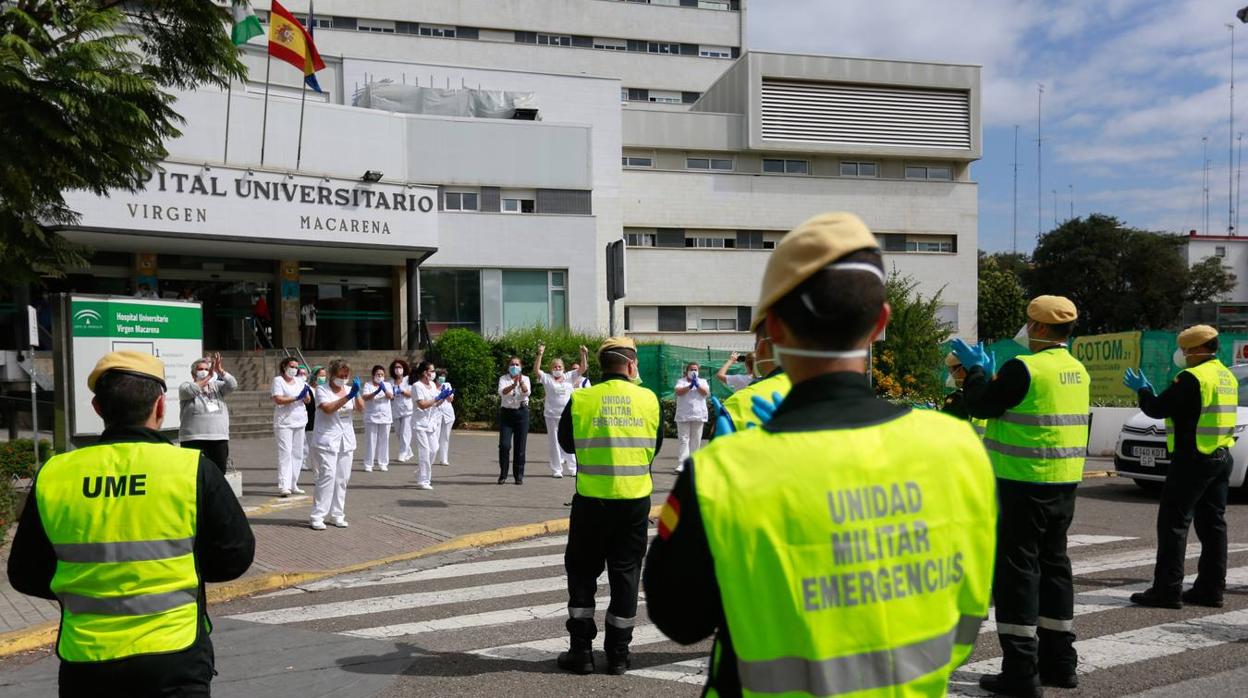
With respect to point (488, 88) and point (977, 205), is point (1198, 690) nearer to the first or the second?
point (488, 88)

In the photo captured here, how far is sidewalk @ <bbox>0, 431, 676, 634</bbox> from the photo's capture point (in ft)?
31.9

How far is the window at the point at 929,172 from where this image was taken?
41.8 m

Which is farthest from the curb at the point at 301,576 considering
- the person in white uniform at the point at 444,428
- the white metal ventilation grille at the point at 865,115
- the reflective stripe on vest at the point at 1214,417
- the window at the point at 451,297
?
the white metal ventilation grille at the point at 865,115

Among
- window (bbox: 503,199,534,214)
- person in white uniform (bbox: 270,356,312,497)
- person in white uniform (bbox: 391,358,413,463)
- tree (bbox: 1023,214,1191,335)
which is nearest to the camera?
person in white uniform (bbox: 270,356,312,497)

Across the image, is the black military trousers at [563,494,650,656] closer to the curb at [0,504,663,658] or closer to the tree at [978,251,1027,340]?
the curb at [0,504,663,658]

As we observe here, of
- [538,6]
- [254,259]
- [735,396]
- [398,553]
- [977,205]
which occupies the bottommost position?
[398,553]

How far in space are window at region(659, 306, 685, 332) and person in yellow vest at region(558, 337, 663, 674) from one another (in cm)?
3197

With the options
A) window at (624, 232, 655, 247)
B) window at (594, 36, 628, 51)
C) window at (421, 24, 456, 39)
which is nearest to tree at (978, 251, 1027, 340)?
window at (594, 36, 628, 51)

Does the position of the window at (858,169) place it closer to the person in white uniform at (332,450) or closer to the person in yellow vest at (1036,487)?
the person in white uniform at (332,450)

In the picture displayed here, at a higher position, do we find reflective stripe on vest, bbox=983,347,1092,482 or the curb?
reflective stripe on vest, bbox=983,347,1092,482

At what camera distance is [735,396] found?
595cm

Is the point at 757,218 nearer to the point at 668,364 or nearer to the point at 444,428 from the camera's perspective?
the point at 668,364

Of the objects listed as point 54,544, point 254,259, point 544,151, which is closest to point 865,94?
point 544,151

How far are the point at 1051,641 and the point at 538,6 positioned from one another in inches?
1832
